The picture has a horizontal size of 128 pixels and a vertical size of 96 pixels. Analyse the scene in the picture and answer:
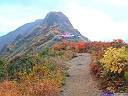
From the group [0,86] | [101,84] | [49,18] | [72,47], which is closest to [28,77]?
[0,86]

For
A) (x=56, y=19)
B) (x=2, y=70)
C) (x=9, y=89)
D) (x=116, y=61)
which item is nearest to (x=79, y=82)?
(x=116, y=61)

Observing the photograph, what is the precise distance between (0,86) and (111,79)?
5.17 metres

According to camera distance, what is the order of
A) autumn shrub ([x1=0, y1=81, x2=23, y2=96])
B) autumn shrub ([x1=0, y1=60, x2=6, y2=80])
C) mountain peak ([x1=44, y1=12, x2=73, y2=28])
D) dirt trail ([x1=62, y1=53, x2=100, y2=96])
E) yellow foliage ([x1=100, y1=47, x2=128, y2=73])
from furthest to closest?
mountain peak ([x1=44, y1=12, x2=73, y2=28]) < autumn shrub ([x1=0, y1=60, x2=6, y2=80]) < yellow foliage ([x1=100, y1=47, x2=128, y2=73]) < dirt trail ([x1=62, y1=53, x2=100, y2=96]) < autumn shrub ([x1=0, y1=81, x2=23, y2=96])

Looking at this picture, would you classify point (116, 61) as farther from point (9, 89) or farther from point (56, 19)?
point (56, 19)

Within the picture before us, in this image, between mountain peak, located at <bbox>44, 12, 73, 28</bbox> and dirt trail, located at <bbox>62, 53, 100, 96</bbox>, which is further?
mountain peak, located at <bbox>44, 12, 73, 28</bbox>

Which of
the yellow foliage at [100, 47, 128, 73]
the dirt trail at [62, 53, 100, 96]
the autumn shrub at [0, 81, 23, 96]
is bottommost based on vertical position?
the dirt trail at [62, 53, 100, 96]

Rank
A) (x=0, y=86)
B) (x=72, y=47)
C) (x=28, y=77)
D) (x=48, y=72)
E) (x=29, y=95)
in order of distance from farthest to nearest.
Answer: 1. (x=72, y=47)
2. (x=48, y=72)
3. (x=28, y=77)
4. (x=0, y=86)
5. (x=29, y=95)

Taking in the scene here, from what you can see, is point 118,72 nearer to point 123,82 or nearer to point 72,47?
point 123,82

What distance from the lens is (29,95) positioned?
20609 mm

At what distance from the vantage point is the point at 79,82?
2483cm

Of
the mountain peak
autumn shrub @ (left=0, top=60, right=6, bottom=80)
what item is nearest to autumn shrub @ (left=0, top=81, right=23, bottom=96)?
autumn shrub @ (left=0, top=60, right=6, bottom=80)

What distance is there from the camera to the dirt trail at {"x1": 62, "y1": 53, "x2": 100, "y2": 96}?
72.8 feet

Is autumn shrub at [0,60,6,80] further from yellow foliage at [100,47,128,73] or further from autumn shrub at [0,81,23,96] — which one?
yellow foliage at [100,47,128,73]

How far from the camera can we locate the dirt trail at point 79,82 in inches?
874
